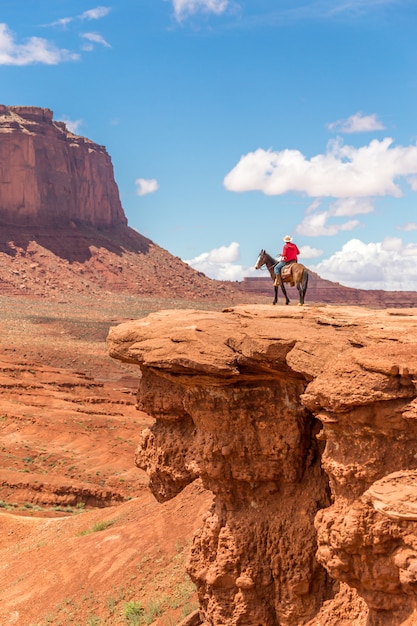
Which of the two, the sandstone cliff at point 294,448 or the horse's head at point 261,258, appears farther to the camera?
the horse's head at point 261,258

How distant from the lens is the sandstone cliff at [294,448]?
280 inches

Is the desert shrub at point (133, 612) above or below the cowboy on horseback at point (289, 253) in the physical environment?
below

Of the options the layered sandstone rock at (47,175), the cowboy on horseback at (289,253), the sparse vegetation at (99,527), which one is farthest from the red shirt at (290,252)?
the layered sandstone rock at (47,175)

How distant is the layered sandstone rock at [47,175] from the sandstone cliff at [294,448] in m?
100

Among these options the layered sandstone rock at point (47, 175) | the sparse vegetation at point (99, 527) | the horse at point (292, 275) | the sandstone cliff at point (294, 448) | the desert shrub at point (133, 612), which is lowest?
the sparse vegetation at point (99, 527)

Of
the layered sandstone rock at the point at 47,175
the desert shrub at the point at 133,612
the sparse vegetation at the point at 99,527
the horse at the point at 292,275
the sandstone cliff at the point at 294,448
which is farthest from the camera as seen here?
the layered sandstone rock at the point at 47,175

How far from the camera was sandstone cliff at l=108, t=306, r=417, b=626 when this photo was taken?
280 inches

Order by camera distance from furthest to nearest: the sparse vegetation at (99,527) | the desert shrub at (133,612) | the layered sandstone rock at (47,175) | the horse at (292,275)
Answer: the layered sandstone rock at (47,175)
the sparse vegetation at (99,527)
the horse at (292,275)
the desert shrub at (133,612)

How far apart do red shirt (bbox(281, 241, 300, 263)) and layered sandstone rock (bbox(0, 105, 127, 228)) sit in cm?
9678

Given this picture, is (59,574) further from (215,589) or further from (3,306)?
(3,306)

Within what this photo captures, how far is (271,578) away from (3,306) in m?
72.4

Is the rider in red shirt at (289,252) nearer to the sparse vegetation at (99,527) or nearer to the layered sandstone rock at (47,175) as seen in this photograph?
the sparse vegetation at (99,527)

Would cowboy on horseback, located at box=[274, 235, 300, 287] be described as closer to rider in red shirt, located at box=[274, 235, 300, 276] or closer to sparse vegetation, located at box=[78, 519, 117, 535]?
rider in red shirt, located at box=[274, 235, 300, 276]

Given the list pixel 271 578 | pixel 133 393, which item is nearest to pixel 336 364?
pixel 271 578
